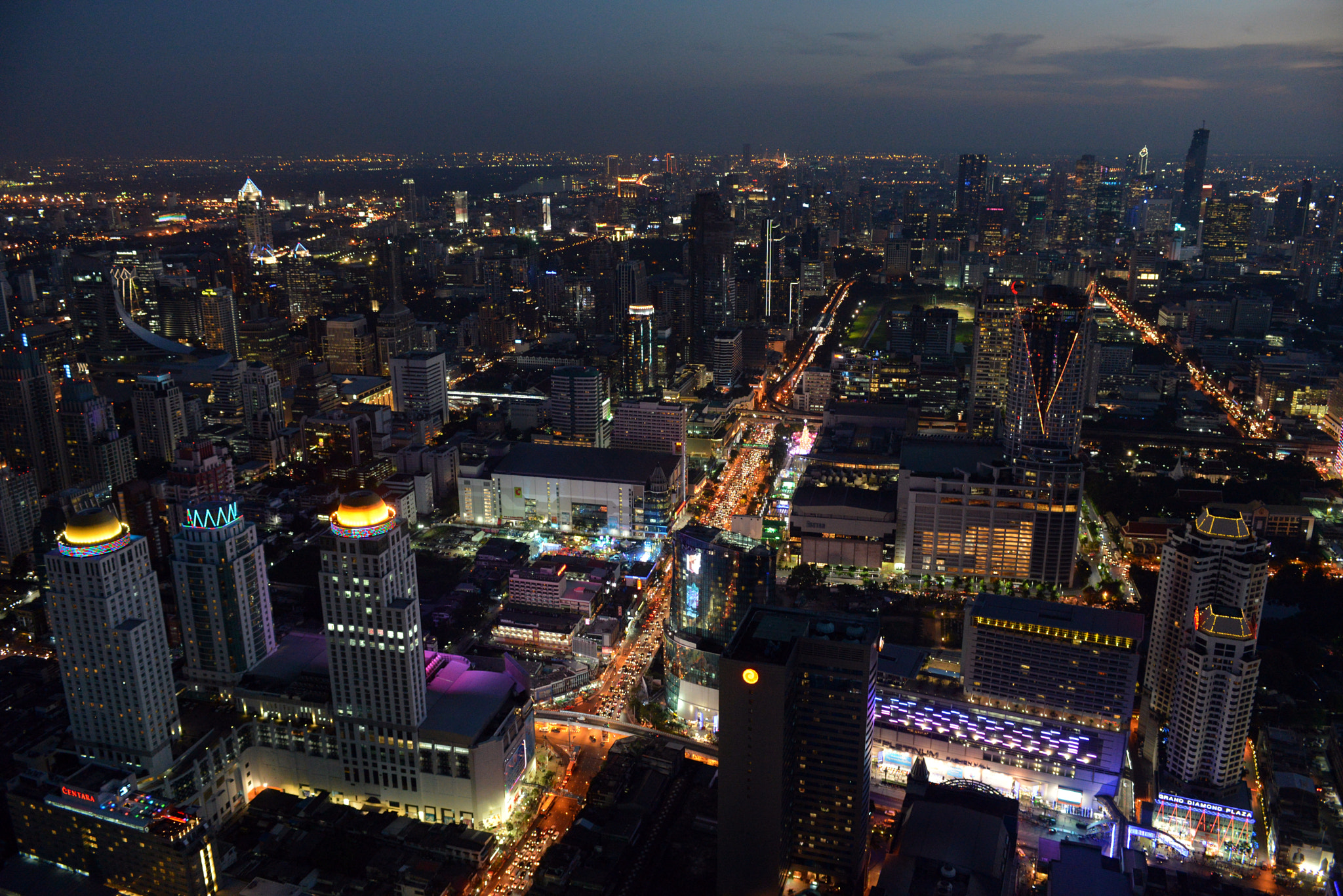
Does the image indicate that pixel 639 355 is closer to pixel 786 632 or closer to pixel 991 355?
pixel 991 355

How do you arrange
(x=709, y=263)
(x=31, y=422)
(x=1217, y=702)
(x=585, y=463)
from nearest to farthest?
(x=1217, y=702), (x=31, y=422), (x=585, y=463), (x=709, y=263)

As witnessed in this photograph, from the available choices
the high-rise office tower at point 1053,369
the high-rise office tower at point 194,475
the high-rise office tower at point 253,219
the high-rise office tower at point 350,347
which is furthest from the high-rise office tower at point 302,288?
the high-rise office tower at point 1053,369

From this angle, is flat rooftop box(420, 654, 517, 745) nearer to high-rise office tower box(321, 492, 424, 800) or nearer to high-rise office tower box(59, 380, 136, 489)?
high-rise office tower box(321, 492, 424, 800)

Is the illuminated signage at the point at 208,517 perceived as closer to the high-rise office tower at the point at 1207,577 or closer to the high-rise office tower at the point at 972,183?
the high-rise office tower at the point at 1207,577

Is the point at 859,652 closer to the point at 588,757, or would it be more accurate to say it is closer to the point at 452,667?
the point at 588,757

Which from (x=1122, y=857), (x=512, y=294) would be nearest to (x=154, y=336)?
(x=512, y=294)

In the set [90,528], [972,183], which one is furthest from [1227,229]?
[90,528]

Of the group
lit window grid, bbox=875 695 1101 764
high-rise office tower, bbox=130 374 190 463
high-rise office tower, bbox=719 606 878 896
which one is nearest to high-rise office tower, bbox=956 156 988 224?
high-rise office tower, bbox=130 374 190 463
